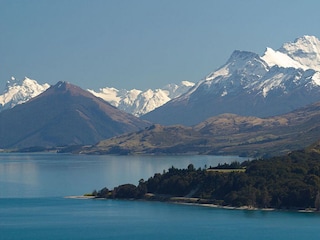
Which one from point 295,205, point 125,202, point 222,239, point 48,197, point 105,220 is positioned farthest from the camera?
point 48,197

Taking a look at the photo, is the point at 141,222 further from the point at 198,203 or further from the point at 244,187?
the point at 244,187

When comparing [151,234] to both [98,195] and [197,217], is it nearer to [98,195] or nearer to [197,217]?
[197,217]

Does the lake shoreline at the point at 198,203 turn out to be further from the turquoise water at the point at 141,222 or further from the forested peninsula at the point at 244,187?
the turquoise water at the point at 141,222

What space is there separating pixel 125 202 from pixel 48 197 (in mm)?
19236

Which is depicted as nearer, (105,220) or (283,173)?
(105,220)

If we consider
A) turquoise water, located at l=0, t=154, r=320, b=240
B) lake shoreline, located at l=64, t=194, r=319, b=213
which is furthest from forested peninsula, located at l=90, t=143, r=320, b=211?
turquoise water, located at l=0, t=154, r=320, b=240

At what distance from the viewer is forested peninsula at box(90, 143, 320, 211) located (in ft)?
532

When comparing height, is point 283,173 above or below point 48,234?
above

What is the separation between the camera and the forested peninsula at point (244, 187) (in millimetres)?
162125

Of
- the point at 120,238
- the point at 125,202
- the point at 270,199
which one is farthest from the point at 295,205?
the point at 120,238

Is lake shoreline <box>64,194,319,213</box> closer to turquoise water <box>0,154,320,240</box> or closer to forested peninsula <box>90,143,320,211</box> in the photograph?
forested peninsula <box>90,143,320,211</box>

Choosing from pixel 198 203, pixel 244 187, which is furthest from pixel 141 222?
pixel 244 187

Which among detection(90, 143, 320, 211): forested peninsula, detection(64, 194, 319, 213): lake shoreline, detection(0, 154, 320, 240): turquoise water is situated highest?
detection(90, 143, 320, 211): forested peninsula

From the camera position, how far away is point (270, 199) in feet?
537
